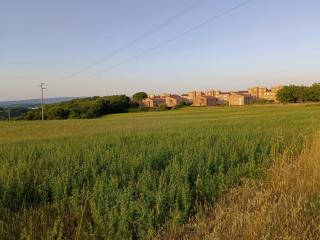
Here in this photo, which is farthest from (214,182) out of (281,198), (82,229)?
(82,229)

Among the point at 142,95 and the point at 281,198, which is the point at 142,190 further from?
the point at 142,95

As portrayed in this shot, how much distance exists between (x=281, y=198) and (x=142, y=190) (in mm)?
1899

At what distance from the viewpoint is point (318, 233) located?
3.65m

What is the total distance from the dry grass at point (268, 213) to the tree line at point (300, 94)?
105235 mm

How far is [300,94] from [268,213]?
111m

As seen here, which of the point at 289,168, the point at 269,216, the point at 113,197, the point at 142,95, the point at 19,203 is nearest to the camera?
the point at 269,216

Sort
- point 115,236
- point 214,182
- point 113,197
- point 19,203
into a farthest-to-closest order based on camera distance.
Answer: point 214,182
point 19,203
point 113,197
point 115,236

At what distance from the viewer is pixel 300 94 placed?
106 meters

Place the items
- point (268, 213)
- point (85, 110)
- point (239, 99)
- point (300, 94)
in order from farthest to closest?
1. point (239, 99)
2. point (300, 94)
3. point (85, 110)
4. point (268, 213)

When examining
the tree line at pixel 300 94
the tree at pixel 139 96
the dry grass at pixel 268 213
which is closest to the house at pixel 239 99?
the tree at pixel 139 96

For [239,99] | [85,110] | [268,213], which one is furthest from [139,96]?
[268,213]

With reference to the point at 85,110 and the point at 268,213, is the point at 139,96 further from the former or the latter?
the point at 268,213

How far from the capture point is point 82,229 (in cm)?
396

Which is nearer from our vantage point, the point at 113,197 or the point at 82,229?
the point at 82,229
